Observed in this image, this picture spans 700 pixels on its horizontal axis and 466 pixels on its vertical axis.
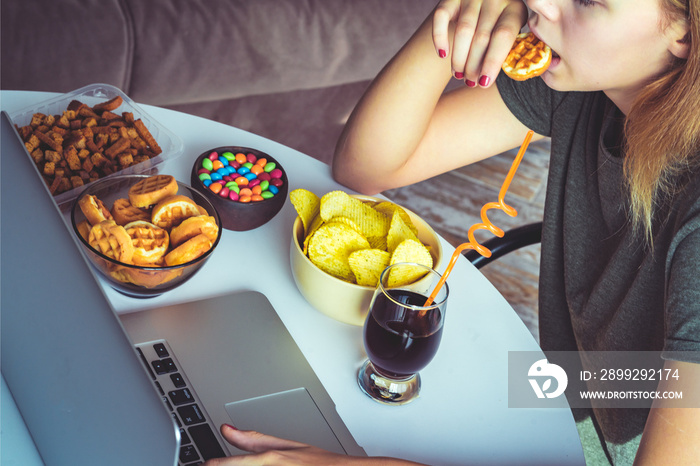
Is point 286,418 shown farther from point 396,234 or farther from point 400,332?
point 396,234

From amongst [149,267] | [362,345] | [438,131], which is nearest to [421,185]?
[438,131]

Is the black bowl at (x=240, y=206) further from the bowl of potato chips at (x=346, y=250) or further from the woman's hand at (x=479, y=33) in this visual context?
the woman's hand at (x=479, y=33)

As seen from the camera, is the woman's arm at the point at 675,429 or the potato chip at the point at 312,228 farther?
the potato chip at the point at 312,228

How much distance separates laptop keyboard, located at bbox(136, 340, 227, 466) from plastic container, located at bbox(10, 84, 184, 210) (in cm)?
28

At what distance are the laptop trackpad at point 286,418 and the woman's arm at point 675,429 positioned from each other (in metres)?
0.37

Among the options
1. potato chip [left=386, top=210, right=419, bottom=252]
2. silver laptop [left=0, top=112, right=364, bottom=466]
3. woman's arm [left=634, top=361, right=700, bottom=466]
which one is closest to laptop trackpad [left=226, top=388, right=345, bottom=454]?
silver laptop [left=0, top=112, right=364, bottom=466]

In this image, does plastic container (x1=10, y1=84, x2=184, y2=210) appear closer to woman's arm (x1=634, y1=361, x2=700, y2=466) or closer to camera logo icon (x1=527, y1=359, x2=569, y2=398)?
camera logo icon (x1=527, y1=359, x2=569, y2=398)

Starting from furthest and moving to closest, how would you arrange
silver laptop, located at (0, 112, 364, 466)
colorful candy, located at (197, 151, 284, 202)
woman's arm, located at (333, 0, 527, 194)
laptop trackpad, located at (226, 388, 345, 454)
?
1. woman's arm, located at (333, 0, 527, 194)
2. colorful candy, located at (197, 151, 284, 202)
3. laptop trackpad, located at (226, 388, 345, 454)
4. silver laptop, located at (0, 112, 364, 466)

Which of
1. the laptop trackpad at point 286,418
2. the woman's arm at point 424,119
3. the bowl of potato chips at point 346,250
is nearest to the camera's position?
the laptop trackpad at point 286,418

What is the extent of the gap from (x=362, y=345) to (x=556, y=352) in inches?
22.6

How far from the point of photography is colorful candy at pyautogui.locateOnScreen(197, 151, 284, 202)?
96cm

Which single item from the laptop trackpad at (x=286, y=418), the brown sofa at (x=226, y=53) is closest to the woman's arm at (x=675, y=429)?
the laptop trackpad at (x=286, y=418)

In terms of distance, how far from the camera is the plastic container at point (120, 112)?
989 mm

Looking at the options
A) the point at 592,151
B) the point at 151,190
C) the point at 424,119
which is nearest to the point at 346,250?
the point at 151,190
